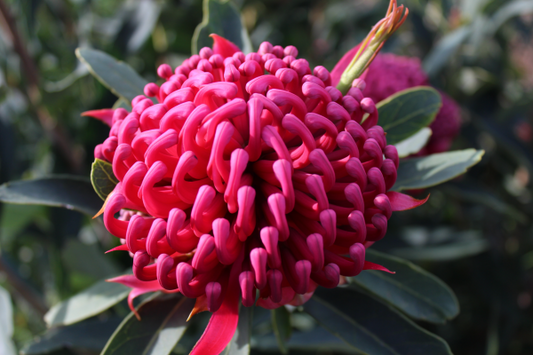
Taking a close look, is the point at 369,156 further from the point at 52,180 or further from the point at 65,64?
the point at 65,64

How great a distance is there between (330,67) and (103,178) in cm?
166

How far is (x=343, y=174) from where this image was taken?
38.0 inches

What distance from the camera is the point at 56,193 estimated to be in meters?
1.20

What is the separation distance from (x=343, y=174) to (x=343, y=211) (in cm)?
9

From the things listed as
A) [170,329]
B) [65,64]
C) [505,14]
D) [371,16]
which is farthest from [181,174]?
[371,16]

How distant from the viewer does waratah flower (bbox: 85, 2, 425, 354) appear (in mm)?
874

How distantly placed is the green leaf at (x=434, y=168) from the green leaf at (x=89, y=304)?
943 millimetres

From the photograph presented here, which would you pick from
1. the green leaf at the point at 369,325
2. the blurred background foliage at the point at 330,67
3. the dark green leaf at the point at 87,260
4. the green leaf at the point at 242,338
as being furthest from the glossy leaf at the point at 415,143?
the dark green leaf at the point at 87,260

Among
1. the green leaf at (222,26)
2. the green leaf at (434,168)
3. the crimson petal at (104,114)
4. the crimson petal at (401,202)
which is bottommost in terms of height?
the green leaf at (434,168)

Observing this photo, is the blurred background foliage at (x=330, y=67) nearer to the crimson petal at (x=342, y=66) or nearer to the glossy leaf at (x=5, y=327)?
the glossy leaf at (x=5, y=327)

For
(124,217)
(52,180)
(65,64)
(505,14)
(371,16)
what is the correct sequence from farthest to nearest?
(371,16) → (65,64) → (505,14) → (52,180) → (124,217)

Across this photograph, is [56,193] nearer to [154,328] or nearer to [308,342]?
[154,328]

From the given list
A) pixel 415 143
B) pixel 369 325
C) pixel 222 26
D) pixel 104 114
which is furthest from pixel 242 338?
pixel 222 26

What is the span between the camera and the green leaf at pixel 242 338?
108 cm
